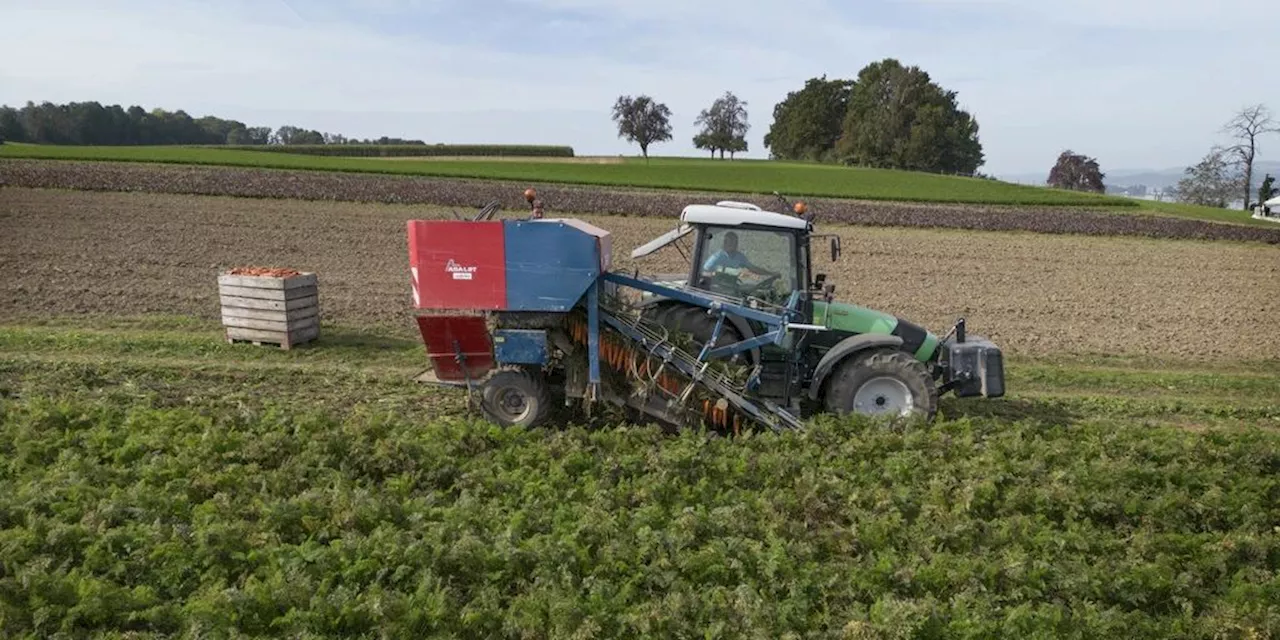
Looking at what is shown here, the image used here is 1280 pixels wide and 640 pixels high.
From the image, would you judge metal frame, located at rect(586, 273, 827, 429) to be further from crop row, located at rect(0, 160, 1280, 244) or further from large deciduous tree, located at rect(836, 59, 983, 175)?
large deciduous tree, located at rect(836, 59, 983, 175)

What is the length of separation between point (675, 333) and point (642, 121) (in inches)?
3321

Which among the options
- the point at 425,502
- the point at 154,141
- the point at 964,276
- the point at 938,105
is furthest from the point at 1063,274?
the point at 154,141

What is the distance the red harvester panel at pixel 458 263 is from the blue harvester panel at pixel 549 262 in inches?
4.2

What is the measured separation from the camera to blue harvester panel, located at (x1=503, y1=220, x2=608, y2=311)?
786cm

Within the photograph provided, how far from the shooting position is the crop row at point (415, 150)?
74.5 meters

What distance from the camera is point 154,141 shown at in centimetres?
9238

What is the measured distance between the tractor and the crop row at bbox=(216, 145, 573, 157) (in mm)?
67138

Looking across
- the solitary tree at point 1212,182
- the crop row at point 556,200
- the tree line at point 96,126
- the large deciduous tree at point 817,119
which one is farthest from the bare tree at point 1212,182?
the tree line at point 96,126

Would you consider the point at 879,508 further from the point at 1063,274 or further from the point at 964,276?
the point at 1063,274

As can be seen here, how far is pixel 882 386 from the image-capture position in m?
8.27

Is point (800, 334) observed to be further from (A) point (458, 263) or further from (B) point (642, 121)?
(B) point (642, 121)

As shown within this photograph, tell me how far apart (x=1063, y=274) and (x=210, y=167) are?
109ft

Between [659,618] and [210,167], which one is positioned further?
[210,167]

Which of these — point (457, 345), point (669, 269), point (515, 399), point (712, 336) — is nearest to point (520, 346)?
point (515, 399)
